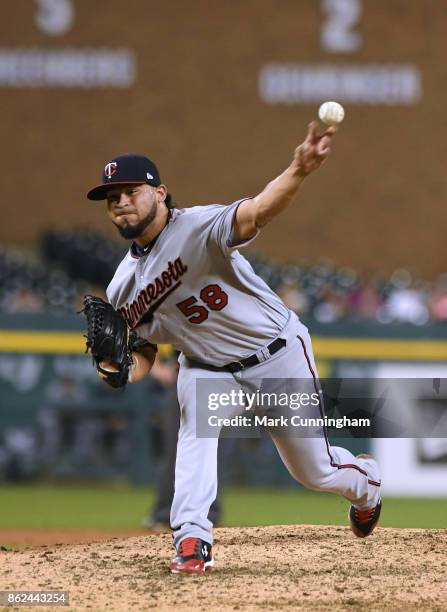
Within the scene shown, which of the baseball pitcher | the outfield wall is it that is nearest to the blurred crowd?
Answer: the outfield wall

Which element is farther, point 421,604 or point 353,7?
point 353,7

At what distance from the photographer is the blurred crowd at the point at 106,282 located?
11.7m

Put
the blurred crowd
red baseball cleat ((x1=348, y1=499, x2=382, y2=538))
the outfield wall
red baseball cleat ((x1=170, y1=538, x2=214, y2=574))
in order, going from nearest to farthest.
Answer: red baseball cleat ((x1=170, y1=538, x2=214, y2=574)) → red baseball cleat ((x1=348, y1=499, x2=382, y2=538)) → the outfield wall → the blurred crowd

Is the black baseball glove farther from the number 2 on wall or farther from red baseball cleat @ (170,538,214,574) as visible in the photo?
red baseball cleat @ (170,538,214,574)

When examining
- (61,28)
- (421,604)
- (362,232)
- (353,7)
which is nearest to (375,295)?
(362,232)

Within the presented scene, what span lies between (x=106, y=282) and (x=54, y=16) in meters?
5.43

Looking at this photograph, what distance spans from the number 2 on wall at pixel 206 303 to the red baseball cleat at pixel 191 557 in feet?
2.89

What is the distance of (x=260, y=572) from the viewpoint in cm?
442

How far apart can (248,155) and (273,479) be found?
8422 mm

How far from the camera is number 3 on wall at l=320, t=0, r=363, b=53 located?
1639 centimetres

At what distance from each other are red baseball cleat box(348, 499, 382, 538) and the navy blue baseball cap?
1771 millimetres

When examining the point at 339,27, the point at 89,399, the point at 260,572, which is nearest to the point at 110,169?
the point at 260,572

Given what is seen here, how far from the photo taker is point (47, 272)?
539 inches

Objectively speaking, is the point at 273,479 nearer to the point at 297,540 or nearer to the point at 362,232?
the point at 297,540
